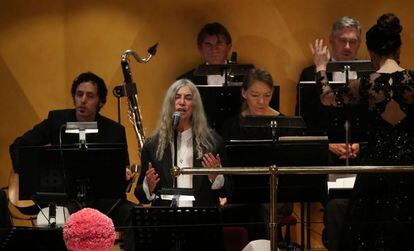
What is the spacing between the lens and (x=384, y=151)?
167 inches

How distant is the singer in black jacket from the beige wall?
1.88 m

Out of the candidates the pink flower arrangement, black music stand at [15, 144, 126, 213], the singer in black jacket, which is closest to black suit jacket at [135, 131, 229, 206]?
the singer in black jacket

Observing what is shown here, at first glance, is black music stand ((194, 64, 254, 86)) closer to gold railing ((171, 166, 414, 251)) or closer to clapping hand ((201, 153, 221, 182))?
clapping hand ((201, 153, 221, 182))

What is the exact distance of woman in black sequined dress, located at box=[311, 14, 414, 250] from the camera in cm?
415

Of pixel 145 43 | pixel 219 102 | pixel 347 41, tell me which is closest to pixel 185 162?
pixel 219 102

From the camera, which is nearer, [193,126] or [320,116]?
[193,126]

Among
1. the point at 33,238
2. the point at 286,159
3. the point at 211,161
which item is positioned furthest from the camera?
the point at 211,161

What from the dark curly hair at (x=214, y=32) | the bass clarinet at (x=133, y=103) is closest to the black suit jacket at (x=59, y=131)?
the bass clarinet at (x=133, y=103)

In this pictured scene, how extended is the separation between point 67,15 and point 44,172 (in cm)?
240

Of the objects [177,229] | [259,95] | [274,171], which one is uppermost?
[259,95]

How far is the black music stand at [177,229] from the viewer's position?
161 inches

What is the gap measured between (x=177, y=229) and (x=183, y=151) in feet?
5.04

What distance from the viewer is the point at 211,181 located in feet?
18.0

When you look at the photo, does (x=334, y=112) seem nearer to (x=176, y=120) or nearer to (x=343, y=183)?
(x=343, y=183)
